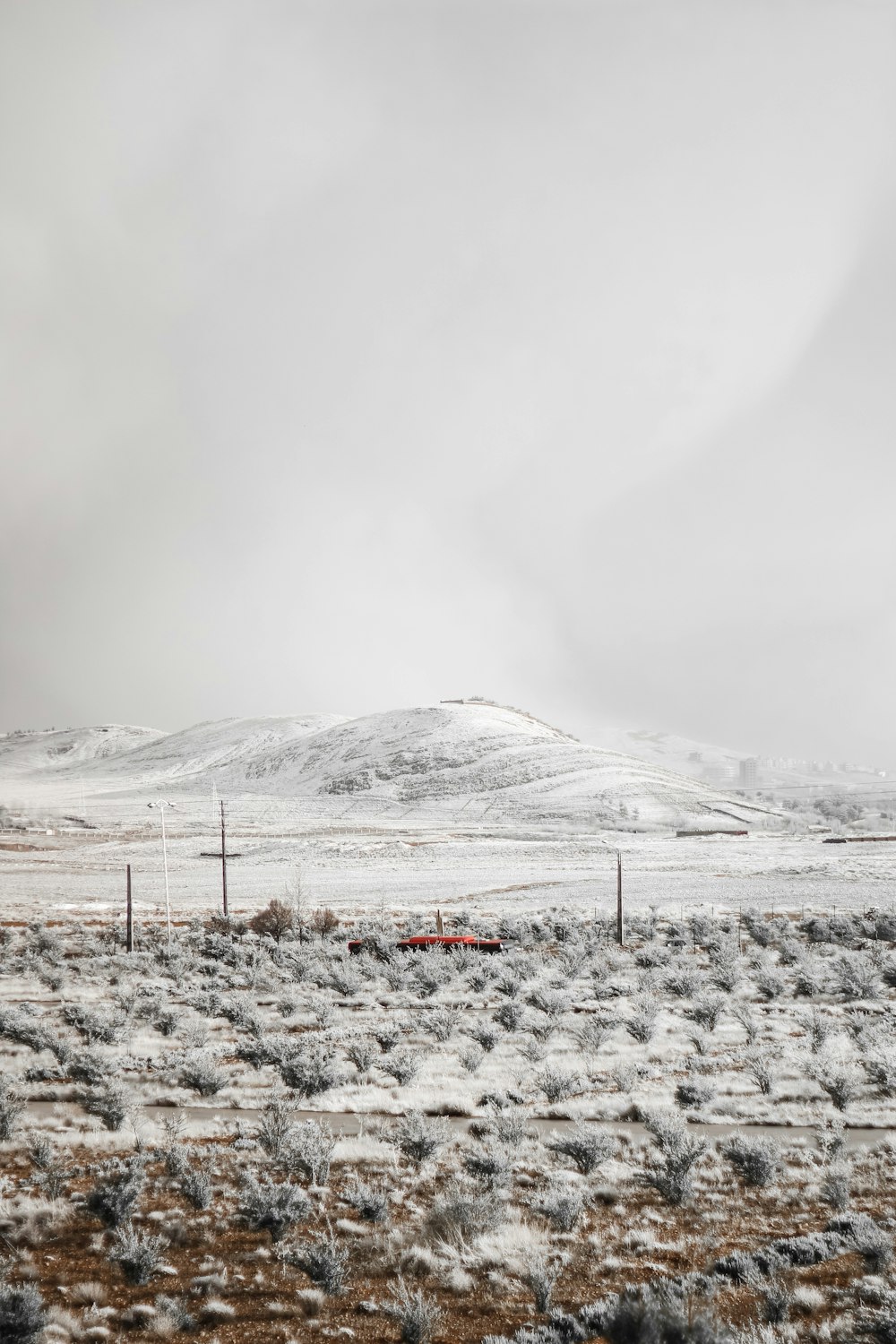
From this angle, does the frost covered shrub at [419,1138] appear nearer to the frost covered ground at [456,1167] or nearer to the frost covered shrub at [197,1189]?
the frost covered ground at [456,1167]

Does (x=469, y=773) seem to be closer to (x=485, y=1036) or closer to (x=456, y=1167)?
(x=485, y=1036)

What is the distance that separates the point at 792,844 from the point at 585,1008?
243ft

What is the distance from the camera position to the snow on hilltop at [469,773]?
123 m

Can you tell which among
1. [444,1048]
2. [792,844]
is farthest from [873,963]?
[792,844]

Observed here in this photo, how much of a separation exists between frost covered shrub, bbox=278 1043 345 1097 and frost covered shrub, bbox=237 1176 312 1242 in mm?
4654

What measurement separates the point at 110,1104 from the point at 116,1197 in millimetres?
4313

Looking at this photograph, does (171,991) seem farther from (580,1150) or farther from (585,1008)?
(580,1150)

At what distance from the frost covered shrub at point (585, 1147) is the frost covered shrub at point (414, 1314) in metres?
3.96

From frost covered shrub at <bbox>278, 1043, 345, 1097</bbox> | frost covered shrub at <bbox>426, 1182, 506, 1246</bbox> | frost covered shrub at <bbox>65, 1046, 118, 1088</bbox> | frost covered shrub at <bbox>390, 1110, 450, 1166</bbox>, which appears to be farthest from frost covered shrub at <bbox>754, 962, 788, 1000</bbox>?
frost covered shrub at <bbox>65, 1046, 118, 1088</bbox>

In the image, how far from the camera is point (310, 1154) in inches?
480

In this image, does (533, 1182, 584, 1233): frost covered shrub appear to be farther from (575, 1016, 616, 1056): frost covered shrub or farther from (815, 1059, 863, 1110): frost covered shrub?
(575, 1016, 616, 1056): frost covered shrub

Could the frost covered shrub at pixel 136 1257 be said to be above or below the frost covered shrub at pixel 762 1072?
above

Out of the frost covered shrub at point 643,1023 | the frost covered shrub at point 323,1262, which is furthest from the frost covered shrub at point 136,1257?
the frost covered shrub at point 643,1023

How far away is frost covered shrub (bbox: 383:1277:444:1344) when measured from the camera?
8133mm
